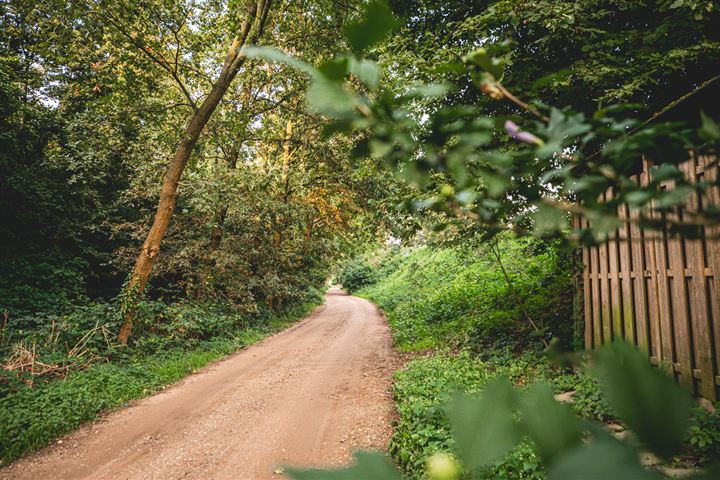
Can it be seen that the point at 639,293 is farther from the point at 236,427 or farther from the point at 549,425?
the point at 236,427

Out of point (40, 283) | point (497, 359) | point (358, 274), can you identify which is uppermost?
point (358, 274)

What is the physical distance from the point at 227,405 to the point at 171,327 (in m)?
3.84

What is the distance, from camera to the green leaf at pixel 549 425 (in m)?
0.45

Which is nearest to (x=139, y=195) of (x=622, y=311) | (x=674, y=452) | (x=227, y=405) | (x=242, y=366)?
(x=242, y=366)

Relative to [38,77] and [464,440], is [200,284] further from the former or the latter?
[464,440]

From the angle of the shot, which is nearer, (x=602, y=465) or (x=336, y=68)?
(x=602, y=465)

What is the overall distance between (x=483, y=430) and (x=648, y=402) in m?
0.18

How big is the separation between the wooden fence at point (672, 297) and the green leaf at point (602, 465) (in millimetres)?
2770

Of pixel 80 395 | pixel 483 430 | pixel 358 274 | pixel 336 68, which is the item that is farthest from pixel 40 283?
pixel 358 274

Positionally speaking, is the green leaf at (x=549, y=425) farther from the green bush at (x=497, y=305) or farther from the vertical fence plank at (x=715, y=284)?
the vertical fence plank at (x=715, y=284)

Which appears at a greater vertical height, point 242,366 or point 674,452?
point 674,452

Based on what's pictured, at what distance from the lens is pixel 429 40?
5.32 meters

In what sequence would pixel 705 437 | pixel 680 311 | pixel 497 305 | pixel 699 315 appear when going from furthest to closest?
1. pixel 497 305
2. pixel 680 311
3. pixel 699 315
4. pixel 705 437

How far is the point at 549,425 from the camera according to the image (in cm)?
46
